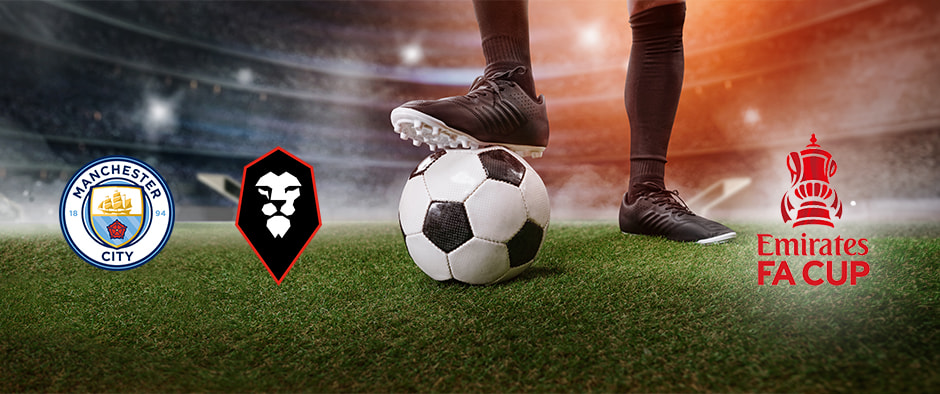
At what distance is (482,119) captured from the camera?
1.50 metres

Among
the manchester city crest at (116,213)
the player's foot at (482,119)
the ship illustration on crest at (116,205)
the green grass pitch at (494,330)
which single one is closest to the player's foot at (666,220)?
the green grass pitch at (494,330)

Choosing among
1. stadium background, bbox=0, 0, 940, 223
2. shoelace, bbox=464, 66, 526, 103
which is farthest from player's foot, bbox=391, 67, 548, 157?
stadium background, bbox=0, 0, 940, 223

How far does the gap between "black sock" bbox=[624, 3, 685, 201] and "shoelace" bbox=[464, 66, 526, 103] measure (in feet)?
2.00

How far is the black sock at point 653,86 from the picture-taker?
1928 millimetres

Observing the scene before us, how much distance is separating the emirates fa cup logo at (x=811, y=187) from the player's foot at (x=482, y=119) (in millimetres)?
933

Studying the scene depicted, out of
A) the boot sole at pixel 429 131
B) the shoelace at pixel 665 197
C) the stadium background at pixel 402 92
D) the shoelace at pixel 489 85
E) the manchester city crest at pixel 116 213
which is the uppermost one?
the stadium background at pixel 402 92

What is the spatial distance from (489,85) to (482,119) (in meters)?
0.18

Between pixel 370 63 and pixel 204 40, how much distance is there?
485 cm

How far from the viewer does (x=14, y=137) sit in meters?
11.2

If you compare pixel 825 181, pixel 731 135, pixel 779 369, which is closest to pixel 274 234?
pixel 779 369

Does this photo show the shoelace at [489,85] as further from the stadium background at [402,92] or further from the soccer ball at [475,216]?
the stadium background at [402,92]

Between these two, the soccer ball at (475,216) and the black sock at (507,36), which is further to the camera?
the black sock at (507,36)

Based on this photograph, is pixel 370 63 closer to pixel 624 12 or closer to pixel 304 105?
pixel 304 105

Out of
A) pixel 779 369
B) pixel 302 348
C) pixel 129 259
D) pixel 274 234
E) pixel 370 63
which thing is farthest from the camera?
pixel 370 63
